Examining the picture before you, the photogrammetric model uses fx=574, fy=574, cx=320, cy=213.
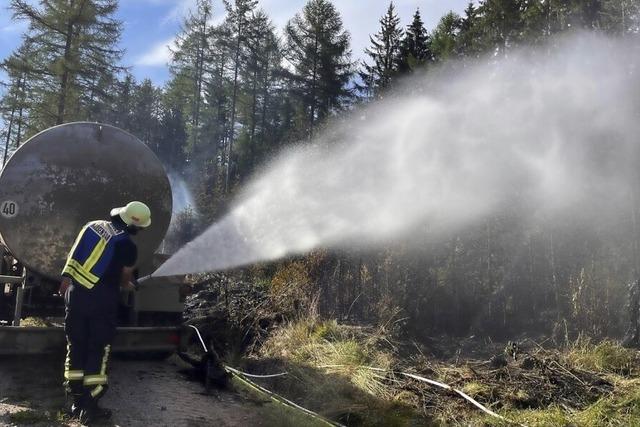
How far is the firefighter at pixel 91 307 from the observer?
5.18 meters

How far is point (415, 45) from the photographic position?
80.5 feet

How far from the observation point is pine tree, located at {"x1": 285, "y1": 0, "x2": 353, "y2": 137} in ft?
97.0

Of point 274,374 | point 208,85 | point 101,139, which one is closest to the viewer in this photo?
point 101,139

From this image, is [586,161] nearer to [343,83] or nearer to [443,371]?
[443,371]

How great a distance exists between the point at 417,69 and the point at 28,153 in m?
17.1

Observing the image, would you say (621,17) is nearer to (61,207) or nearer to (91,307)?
(61,207)

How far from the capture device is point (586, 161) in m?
15.4

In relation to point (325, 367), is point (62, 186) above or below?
above

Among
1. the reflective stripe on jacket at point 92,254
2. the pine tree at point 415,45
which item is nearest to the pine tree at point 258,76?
the pine tree at point 415,45

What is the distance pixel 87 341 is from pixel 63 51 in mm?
20493

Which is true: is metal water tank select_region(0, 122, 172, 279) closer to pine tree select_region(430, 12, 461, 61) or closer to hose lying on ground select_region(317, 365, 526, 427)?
hose lying on ground select_region(317, 365, 526, 427)

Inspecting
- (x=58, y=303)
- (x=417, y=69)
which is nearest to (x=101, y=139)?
(x=58, y=303)

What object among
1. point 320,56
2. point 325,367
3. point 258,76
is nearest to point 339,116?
point 320,56

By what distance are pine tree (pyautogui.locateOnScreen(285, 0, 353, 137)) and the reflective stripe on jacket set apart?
24.3 meters
